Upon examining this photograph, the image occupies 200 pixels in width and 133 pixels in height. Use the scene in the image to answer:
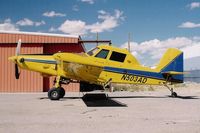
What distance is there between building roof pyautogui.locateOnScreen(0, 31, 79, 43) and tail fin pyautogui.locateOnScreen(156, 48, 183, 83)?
36.0 ft

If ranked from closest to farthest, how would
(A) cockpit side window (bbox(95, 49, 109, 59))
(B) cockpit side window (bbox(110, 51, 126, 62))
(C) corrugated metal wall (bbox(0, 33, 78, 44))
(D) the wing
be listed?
(D) the wing, (A) cockpit side window (bbox(95, 49, 109, 59)), (B) cockpit side window (bbox(110, 51, 126, 62)), (C) corrugated metal wall (bbox(0, 33, 78, 44))

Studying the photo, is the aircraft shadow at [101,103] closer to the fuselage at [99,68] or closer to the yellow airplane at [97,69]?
the yellow airplane at [97,69]

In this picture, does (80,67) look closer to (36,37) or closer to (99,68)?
(99,68)

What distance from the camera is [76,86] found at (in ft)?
94.3

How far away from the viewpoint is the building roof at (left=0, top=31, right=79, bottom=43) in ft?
95.2

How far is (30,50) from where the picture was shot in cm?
2814

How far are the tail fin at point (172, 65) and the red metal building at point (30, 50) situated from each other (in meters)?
10.7

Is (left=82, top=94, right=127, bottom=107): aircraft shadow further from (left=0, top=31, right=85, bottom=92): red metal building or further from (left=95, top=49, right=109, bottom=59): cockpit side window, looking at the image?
(left=0, top=31, right=85, bottom=92): red metal building

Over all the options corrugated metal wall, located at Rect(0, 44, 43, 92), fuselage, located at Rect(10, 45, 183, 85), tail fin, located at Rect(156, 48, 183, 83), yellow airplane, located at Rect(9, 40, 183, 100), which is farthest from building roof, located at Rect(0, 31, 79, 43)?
fuselage, located at Rect(10, 45, 183, 85)

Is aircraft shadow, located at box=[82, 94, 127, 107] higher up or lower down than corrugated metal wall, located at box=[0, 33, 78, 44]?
lower down

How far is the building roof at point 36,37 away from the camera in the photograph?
29.0 meters

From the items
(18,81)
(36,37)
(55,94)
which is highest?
(36,37)

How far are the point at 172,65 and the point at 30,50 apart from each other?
13.3m

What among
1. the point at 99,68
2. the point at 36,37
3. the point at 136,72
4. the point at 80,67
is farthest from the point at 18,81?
the point at 99,68
